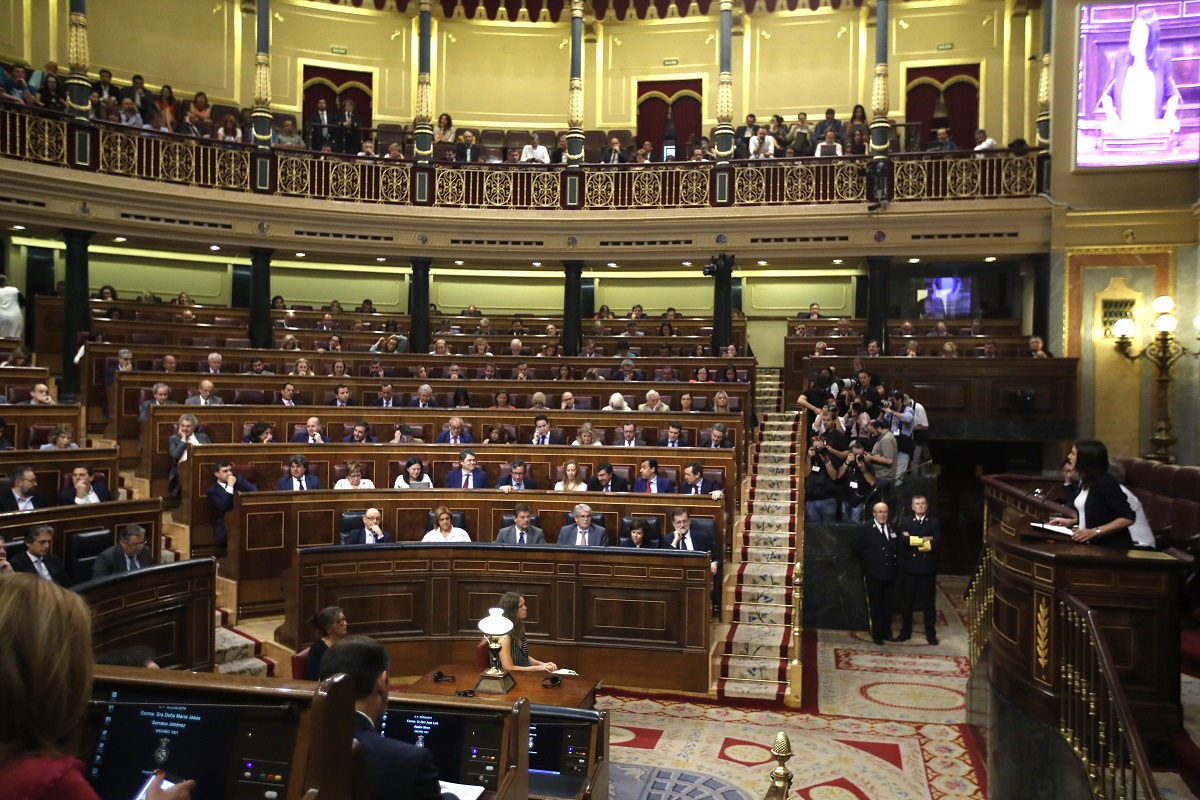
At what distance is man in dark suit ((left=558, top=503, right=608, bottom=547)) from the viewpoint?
731 cm

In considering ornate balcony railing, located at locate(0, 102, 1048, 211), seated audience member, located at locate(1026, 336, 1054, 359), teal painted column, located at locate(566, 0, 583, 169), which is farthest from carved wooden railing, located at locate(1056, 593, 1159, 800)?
teal painted column, located at locate(566, 0, 583, 169)

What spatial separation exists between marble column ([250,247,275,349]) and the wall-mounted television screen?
10.9 m

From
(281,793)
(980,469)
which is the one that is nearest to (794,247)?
(980,469)

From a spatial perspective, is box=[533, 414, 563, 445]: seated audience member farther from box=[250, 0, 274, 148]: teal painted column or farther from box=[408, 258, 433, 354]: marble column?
box=[250, 0, 274, 148]: teal painted column

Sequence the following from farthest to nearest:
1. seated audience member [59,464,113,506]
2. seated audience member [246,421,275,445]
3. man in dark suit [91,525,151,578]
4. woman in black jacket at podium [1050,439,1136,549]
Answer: seated audience member [246,421,275,445] → seated audience member [59,464,113,506] → man in dark suit [91,525,151,578] → woman in black jacket at podium [1050,439,1136,549]

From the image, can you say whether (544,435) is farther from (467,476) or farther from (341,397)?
(341,397)

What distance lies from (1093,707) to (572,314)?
11261 mm

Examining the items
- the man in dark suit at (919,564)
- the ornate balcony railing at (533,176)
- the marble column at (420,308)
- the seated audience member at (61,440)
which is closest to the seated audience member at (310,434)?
the seated audience member at (61,440)

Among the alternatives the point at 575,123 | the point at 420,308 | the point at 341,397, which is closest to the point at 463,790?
the point at 341,397

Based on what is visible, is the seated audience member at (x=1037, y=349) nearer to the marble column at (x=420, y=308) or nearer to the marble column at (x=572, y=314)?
the marble column at (x=572, y=314)

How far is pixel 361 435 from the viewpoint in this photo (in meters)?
9.13

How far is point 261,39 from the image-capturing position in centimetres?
1394

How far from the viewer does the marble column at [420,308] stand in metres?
14.4

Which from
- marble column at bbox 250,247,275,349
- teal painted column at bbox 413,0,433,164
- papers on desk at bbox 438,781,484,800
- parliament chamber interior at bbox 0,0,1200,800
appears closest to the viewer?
papers on desk at bbox 438,781,484,800
